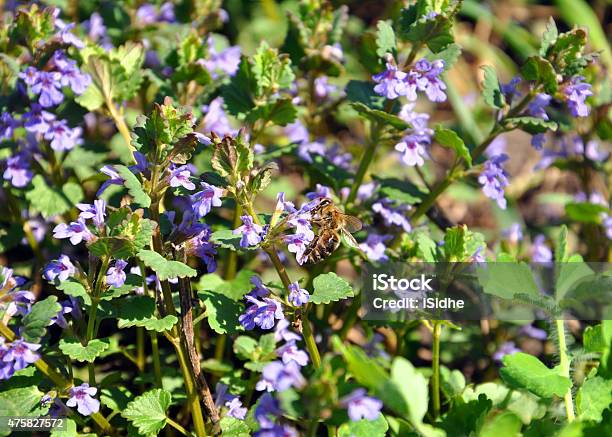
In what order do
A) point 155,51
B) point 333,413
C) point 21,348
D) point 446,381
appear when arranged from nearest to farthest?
1. point 333,413
2. point 21,348
3. point 446,381
4. point 155,51

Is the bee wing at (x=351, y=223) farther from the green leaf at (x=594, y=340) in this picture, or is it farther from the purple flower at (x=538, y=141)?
the purple flower at (x=538, y=141)

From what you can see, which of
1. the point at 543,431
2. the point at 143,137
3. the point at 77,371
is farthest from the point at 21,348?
the point at 543,431

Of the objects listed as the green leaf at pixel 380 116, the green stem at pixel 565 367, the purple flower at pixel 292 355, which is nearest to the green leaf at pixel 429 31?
the green leaf at pixel 380 116

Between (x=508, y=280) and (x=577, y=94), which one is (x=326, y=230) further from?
(x=577, y=94)

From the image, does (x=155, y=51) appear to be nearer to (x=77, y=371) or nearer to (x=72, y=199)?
(x=72, y=199)

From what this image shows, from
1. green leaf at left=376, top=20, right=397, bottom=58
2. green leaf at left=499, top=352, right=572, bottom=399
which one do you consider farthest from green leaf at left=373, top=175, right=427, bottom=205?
green leaf at left=499, top=352, right=572, bottom=399

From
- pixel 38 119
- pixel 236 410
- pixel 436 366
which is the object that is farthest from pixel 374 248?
pixel 38 119
